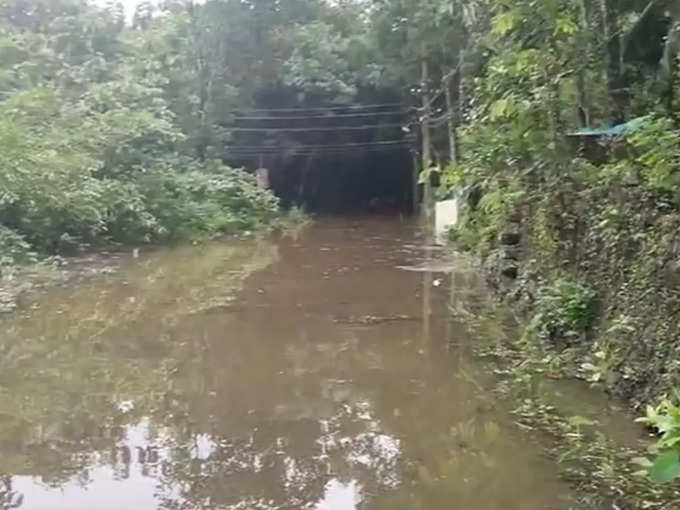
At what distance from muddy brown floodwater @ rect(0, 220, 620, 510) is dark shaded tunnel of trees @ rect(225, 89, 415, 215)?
17.1 m

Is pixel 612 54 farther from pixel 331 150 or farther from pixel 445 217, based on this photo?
pixel 331 150

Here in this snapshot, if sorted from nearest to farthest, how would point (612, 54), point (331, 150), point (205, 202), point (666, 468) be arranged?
point (666, 468) → point (612, 54) → point (205, 202) → point (331, 150)

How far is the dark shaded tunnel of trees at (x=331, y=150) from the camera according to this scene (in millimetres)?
27438

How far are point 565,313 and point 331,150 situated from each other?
72.6 feet

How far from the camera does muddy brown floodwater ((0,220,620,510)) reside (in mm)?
4316

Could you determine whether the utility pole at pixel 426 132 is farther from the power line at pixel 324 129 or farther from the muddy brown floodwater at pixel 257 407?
the muddy brown floodwater at pixel 257 407

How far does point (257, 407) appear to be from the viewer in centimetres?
579

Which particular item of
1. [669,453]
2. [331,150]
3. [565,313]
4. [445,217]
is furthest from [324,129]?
[669,453]

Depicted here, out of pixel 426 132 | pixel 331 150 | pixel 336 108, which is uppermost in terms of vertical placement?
pixel 336 108

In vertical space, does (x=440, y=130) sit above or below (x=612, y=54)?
below

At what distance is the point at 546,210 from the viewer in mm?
8289

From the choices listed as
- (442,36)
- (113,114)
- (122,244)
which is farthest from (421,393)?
(442,36)

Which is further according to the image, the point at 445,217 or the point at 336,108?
the point at 336,108

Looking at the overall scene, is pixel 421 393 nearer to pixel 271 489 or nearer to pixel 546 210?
pixel 271 489
